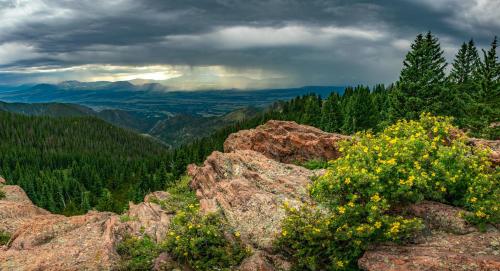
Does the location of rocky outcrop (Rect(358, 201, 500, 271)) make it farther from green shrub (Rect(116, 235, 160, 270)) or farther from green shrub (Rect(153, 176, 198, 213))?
green shrub (Rect(153, 176, 198, 213))

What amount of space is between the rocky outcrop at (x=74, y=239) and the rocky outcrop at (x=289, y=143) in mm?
19576

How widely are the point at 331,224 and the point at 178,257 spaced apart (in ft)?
23.8

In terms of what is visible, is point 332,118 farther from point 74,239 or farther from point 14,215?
point 74,239

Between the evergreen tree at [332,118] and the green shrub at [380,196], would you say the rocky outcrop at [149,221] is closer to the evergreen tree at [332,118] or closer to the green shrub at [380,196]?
the green shrub at [380,196]

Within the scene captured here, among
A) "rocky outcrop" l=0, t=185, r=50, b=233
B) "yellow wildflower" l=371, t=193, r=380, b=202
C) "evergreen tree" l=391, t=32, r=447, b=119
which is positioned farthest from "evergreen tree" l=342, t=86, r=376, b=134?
"yellow wildflower" l=371, t=193, r=380, b=202

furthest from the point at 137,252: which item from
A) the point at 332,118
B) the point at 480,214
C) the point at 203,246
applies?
the point at 332,118

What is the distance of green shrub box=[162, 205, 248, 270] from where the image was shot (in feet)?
48.3

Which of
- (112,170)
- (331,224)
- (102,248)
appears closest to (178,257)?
(102,248)

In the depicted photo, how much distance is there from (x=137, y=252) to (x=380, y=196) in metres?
11.7

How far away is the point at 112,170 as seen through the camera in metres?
194

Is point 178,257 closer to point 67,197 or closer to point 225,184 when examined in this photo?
point 225,184

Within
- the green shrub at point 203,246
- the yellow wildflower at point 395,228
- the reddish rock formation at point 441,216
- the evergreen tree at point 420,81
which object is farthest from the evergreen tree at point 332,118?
the yellow wildflower at point 395,228

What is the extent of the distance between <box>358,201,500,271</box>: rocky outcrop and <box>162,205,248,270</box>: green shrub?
225 inches

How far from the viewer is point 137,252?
636 inches
